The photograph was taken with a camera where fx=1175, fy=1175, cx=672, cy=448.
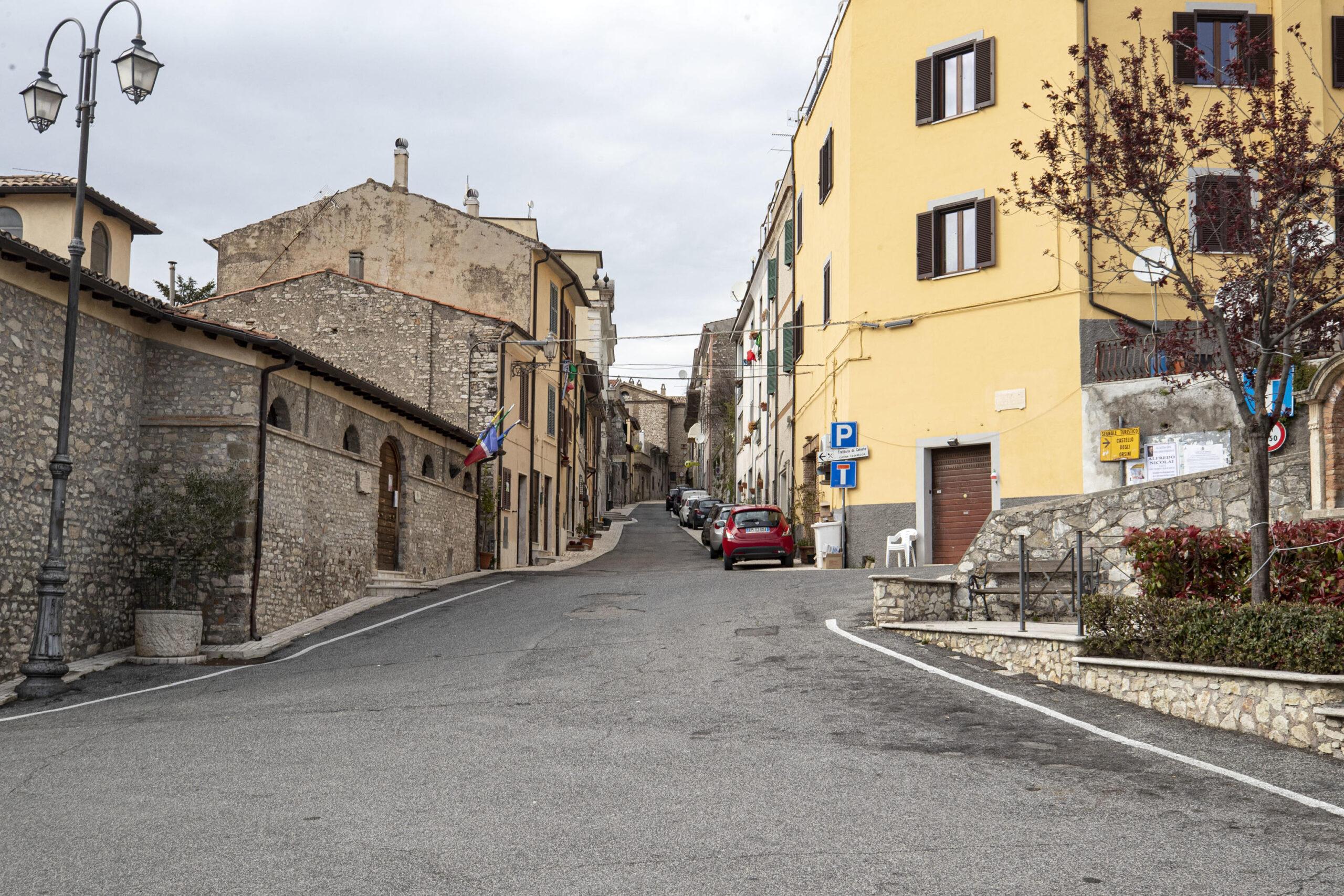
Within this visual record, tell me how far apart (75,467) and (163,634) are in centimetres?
236

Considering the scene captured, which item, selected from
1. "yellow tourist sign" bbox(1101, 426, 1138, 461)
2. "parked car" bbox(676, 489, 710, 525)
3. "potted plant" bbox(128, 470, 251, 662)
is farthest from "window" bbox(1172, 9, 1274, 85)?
"parked car" bbox(676, 489, 710, 525)

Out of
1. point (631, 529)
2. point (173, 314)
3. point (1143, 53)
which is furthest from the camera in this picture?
point (631, 529)

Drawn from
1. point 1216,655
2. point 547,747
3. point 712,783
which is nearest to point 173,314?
point 547,747

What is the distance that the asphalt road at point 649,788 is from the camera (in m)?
5.14

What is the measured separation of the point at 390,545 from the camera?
23109mm

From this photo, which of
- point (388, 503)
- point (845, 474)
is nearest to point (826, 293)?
point (845, 474)

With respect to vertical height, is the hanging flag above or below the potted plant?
above

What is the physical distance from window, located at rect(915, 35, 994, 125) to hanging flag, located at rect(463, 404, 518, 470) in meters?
10.8

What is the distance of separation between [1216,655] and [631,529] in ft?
153

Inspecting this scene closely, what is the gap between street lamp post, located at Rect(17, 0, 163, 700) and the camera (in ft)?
41.3

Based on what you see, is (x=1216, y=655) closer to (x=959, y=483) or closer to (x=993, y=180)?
(x=959, y=483)

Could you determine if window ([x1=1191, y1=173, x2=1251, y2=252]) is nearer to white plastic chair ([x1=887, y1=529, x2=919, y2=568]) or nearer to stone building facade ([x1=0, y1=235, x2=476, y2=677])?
white plastic chair ([x1=887, y1=529, x2=919, y2=568])

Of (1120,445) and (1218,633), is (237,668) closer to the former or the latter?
(1218,633)

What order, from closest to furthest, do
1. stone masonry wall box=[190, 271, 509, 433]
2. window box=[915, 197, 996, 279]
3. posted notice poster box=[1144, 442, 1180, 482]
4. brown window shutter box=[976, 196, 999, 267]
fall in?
posted notice poster box=[1144, 442, 1180, 482], brown window shutter box=[976, 196, 999, 267], window box=[915, 197, 996, 279], stone masonry wall box=[190, 271, 509, 433]
